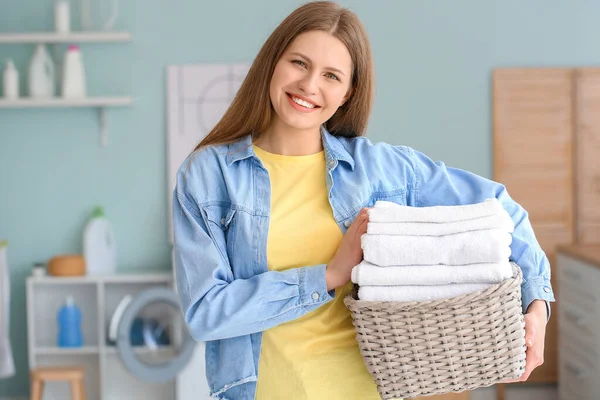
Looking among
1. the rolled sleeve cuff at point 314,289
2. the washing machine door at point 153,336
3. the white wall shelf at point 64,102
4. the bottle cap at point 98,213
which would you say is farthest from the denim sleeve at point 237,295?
the bottle cap at point 98,213

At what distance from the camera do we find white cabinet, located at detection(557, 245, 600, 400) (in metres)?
3.62

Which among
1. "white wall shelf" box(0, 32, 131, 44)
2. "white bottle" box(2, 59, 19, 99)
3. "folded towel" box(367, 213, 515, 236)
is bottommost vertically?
"folded towel" box(367, 213, 515, 236)

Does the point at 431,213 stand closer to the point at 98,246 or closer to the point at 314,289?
the point at 314,289

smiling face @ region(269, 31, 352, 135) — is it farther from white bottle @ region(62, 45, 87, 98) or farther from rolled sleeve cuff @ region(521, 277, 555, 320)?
white bottle @ region(62, 45, 87, 98)

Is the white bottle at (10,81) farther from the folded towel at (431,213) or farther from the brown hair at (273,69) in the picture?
the folded towel at (431,213)

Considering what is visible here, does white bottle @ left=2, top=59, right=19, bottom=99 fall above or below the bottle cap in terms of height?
above

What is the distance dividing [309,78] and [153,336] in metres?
3.11

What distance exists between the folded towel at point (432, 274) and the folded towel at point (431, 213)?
0.07m

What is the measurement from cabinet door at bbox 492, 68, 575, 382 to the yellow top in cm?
308

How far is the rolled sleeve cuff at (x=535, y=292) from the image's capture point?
1.36 metres

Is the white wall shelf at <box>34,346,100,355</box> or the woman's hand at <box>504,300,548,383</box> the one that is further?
the white wall shelf at <box>34,346,100,355</box>

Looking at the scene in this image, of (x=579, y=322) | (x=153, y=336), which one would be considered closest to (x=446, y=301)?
(x=579, y=322)

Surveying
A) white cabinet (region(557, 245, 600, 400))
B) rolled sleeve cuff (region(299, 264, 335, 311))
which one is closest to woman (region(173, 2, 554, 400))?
rolled sleeve cuff (region(299, 264, 335, 311))

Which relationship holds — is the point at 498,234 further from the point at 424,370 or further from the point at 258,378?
the point at 258,378
